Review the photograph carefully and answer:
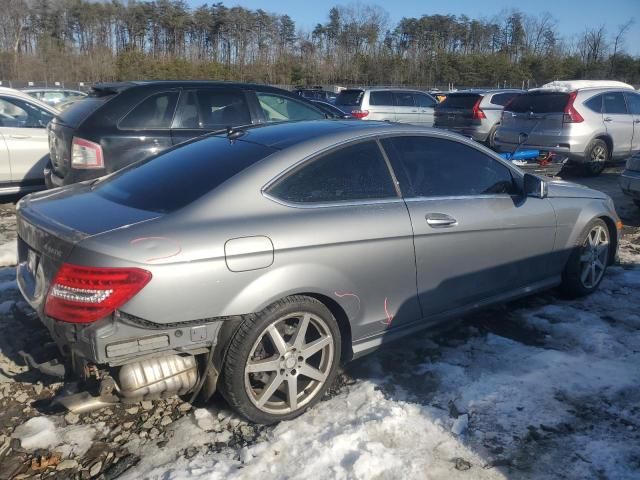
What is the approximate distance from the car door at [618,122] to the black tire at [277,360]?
9.59 metres

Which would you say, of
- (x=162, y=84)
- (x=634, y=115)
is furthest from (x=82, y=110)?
(x=634, y=115)

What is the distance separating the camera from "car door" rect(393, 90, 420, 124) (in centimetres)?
1767

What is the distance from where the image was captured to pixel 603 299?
497 centimetres

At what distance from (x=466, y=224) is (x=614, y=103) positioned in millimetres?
9092

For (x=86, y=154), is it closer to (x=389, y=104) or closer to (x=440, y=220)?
(x=440, y=220)

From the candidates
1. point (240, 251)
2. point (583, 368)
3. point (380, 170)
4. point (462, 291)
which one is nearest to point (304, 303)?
point (240, 251)

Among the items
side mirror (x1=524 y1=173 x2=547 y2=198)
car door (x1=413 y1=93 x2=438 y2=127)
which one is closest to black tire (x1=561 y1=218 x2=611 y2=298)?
side mirror (x1=524 y1=173 x2=547 y2=198)

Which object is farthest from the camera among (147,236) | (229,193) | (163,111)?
(163,111)

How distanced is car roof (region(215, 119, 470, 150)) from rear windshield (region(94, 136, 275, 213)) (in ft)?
0.38

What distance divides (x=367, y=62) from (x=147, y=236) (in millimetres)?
63660

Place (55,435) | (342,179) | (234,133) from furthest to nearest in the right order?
(234,133), (342,179), (55,435)

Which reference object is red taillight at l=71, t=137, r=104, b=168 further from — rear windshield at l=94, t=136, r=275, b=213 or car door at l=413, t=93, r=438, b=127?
car door at l=413, t=93, r=438, b=127

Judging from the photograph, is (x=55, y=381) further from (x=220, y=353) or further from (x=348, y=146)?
(x=348, y=146)

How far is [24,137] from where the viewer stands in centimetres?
814
